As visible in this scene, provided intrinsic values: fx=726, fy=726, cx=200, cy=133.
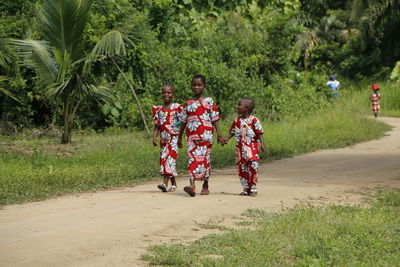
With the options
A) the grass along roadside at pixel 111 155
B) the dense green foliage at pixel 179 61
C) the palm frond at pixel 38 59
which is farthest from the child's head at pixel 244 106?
the palm frond at pixel 38 59

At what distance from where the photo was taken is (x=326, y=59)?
3872 centimetres

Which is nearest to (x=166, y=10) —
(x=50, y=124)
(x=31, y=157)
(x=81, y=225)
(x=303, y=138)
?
(x=50, y=124)

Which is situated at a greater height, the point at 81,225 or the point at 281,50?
the point at 281,50

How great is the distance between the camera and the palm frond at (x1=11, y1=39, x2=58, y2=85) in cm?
1505

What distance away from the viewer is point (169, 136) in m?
9.55

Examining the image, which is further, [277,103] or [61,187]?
[277,103]

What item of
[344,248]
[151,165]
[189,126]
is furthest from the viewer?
[151,165]

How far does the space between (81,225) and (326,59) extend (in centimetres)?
3312

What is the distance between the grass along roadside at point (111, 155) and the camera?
10078 mm

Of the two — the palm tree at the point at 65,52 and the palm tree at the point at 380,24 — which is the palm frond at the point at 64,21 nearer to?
the palm tree at the point at 65,52

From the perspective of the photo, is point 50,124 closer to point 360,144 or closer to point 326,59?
point 360,144

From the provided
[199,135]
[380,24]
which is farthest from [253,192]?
[380,24]

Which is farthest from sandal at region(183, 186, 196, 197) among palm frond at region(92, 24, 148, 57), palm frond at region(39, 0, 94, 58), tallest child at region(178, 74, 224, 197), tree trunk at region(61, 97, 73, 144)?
tree trunk at region(61, 97, 73, 144)

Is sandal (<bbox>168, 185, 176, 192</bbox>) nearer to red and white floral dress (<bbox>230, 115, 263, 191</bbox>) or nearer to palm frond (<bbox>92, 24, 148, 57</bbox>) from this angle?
red and white floral dress (<bbox>230, 115, 263, 191</bbox>)
